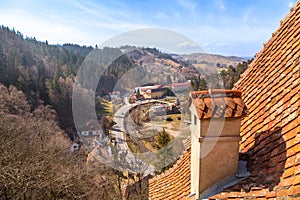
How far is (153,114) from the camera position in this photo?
24.3ft

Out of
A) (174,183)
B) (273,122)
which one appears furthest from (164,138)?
(273,122)

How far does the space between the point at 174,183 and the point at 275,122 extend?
2.61 m

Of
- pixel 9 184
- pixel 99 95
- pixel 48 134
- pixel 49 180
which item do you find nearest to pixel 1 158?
pixel 9 184

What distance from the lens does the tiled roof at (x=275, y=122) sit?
2.12 meters

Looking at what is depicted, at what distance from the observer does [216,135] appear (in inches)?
101

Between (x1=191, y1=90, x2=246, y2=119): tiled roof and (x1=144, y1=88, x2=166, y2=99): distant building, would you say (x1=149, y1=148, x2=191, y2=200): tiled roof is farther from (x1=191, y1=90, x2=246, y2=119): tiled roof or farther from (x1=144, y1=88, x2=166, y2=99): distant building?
(x1=191, y1=90, x2=246, y2=119): tiled roof

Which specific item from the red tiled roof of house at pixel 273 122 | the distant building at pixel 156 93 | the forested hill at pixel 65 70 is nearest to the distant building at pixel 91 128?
the forested hill at pixel 65 70

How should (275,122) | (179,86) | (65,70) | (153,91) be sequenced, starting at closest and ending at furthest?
(275,122)
(179,86)
(153,91)
(65,70)

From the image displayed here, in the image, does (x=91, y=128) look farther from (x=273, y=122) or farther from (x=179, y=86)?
(x=273, y=122)

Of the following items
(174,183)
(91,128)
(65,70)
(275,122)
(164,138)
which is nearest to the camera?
(275,122)

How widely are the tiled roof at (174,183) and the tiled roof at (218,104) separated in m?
1.91

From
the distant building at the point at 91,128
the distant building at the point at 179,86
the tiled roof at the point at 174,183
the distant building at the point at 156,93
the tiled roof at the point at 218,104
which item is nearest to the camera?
the tiled roof at the point at 218,104

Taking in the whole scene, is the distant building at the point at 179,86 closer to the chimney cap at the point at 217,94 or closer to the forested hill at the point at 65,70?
the forested hill at the point at 65,70

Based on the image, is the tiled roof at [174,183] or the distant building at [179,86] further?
the distant building at [179,86]
